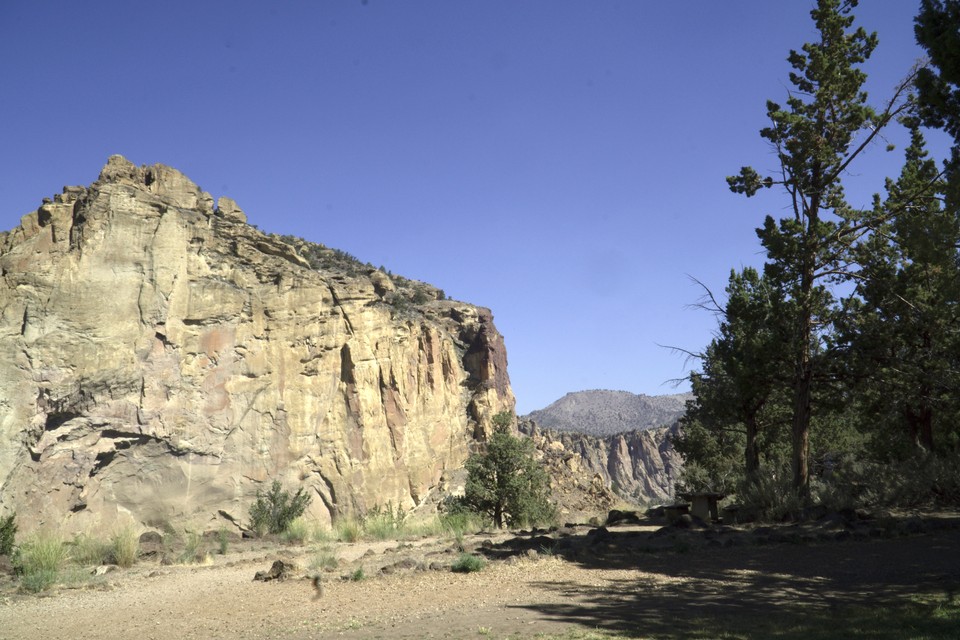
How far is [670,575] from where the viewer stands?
9.61 metres

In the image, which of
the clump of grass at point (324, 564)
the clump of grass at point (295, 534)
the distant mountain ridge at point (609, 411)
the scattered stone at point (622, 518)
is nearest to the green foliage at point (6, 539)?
the clump of grass at point (295, 534)

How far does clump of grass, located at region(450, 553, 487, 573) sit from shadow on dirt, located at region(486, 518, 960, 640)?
118cm

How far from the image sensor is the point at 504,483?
24.2 meters

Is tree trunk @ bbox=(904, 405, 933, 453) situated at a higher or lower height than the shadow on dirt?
higher

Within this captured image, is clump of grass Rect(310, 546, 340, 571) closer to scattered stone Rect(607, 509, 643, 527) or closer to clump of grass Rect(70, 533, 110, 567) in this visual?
clump of grass Rect(70, 533, 110, 567)

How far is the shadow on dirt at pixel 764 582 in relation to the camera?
21.5ft

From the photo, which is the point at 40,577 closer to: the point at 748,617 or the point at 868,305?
the point at 748,617

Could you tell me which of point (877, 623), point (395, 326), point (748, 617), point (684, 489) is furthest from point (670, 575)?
point (395, 326)

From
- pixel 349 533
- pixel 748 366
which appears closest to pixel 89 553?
pixel 349 533

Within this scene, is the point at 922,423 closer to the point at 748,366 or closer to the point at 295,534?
the point at 748,366

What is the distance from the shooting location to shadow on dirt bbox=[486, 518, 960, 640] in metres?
6.54

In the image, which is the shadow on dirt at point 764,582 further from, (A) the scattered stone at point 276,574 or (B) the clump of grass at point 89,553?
(B) the clump of grass at point 89,553

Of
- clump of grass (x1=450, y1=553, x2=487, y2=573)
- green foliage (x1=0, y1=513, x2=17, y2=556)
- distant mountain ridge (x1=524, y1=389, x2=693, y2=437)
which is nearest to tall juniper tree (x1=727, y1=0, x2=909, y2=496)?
clump of grass (x1=450, y1=553, x2=487, y2=573)

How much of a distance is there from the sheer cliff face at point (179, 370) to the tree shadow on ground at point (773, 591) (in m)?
30.0
